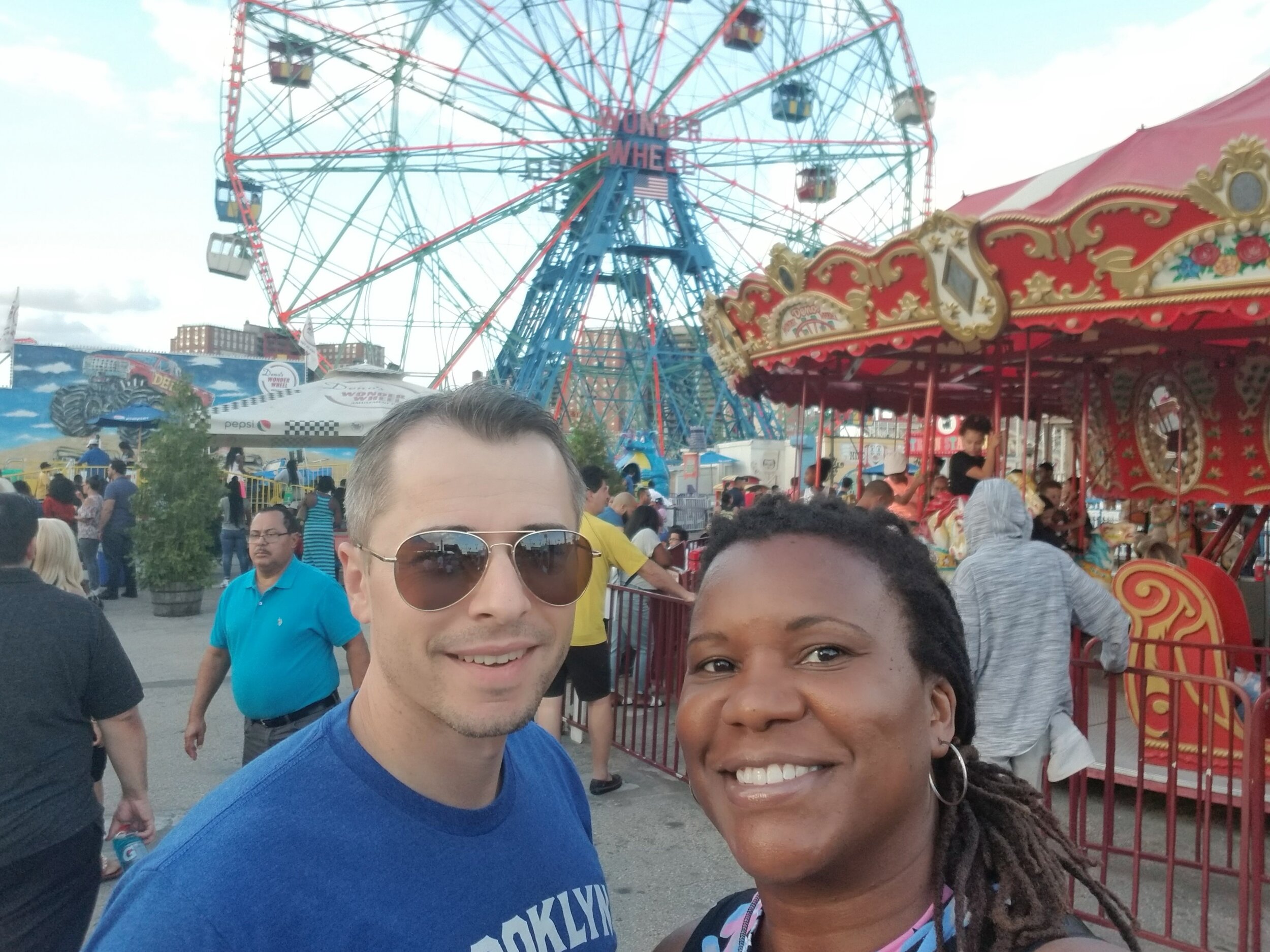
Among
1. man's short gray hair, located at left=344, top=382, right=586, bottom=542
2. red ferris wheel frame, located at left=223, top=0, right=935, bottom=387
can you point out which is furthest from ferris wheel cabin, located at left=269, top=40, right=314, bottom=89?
man's short gray hair, located at left=344, top=382, right=586, bottom=542

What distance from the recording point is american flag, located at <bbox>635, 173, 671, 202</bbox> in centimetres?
2395

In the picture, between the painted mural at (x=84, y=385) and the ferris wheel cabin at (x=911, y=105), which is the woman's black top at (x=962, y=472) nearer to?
the ferris wheel cabin at (x=911, y=105)

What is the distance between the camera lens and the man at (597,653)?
15.1ft

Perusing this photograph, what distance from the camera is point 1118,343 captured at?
23.4 ft

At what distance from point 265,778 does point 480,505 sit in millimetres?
440

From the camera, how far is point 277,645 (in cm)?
319

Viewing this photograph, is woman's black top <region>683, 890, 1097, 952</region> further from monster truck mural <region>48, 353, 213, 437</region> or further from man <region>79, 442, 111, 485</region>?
monster truck mural <region>48, 353, 213, 437</region>

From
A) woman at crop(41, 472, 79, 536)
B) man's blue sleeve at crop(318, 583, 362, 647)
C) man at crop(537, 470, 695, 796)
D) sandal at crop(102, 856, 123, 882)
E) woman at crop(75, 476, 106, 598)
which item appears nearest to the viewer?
man's blue sleeve at crop(318, 583, 362, 647)

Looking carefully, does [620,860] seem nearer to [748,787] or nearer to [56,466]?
[748,787]

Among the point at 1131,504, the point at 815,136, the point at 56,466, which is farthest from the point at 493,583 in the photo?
the point at 815,136

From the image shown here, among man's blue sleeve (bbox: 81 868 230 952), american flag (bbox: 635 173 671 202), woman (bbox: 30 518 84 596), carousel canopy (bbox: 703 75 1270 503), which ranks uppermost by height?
american flag (bbox: 635 173 671 202)

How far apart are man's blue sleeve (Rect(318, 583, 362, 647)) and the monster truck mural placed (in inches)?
1244

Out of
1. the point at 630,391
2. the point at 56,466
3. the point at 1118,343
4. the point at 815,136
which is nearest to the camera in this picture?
the point at 1118,343

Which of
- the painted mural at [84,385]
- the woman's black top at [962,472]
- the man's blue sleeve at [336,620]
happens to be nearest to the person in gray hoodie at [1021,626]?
the man's blue sleeve at [336,620]
